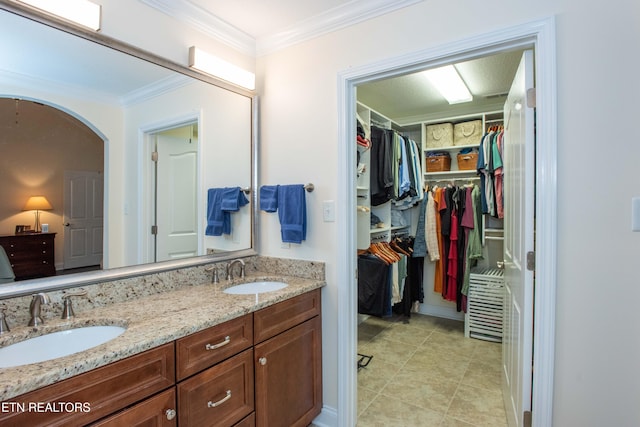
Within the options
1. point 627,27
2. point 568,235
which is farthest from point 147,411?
point 627,27

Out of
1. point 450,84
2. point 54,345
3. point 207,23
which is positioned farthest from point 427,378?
point 207,23

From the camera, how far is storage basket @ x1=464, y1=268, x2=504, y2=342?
10.2 feet

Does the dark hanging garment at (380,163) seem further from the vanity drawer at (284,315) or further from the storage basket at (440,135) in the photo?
the vanity drawer at (284,315)

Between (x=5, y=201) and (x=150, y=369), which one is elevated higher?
(x=5, y=201)

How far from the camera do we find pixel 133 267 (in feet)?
5.41

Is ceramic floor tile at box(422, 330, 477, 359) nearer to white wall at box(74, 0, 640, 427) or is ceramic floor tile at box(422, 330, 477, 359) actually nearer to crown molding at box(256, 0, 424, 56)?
white wall at box(74, 0, 640, 427)

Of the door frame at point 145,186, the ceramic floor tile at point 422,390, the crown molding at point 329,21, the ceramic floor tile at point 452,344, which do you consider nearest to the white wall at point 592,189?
the crown molding at point 329,21

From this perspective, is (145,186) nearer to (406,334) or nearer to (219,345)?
(219,345)

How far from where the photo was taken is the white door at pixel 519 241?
1.44 metres

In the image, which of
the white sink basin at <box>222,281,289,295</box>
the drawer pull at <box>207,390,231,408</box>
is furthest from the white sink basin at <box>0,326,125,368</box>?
the white sink basin at <box>222,281,289,295</box>

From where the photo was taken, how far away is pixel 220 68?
200cm

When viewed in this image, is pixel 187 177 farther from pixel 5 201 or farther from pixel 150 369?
pixel 150 369

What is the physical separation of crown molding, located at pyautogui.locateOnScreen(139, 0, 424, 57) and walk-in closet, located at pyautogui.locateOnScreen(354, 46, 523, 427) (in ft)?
1.87

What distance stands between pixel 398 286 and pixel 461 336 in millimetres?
771
